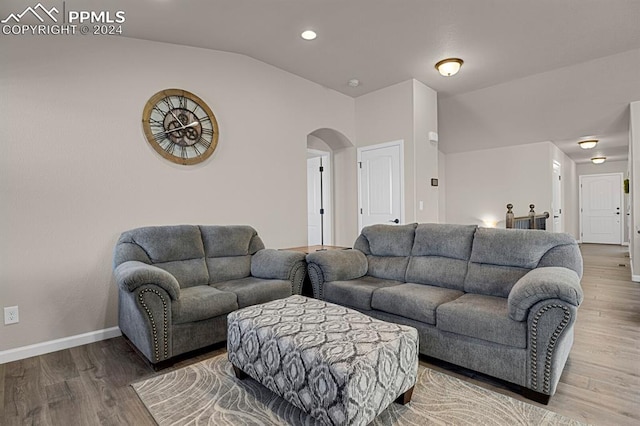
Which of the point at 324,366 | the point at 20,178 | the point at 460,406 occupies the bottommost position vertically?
the point at 460,406

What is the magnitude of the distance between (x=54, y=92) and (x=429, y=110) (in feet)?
14.4

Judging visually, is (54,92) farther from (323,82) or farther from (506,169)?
(506,169)

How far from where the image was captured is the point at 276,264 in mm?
3285

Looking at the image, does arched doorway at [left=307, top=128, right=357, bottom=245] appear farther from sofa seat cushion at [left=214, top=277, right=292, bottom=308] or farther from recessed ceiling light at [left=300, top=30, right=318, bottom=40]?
sofa seat cushion at [left=214, top=277, right=292, bottom=308]

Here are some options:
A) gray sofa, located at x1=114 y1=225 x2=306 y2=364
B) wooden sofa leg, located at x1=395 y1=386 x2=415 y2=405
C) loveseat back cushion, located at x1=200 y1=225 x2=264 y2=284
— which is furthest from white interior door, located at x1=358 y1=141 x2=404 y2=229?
wooden sofa leg, located at x1=395 y1=386 x2=415 y2=405

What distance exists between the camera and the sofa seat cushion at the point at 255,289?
288cm

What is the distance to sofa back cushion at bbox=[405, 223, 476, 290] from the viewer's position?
2.82 m

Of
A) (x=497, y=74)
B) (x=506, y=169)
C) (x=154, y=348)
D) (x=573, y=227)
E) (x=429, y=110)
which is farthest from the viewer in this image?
(x=573, y=227)

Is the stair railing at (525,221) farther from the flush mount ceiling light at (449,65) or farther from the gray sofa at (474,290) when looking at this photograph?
the gray sofa at (474,290)

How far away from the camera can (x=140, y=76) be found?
3.25 metres

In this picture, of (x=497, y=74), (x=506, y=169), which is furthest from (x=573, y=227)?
(x=497, y=74)

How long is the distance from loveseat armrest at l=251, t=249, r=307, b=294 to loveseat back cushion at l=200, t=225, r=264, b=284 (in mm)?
172

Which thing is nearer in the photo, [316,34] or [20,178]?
[20,178]

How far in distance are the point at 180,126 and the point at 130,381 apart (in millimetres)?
2390
